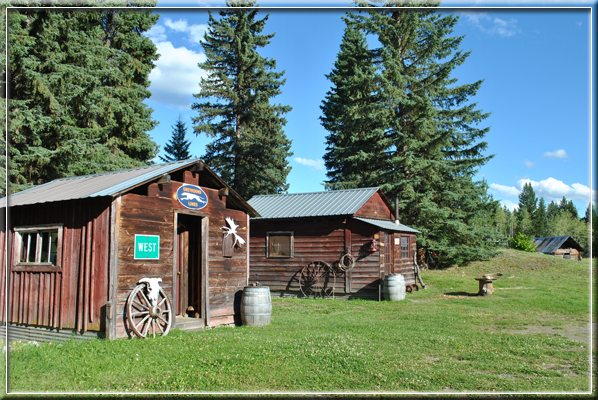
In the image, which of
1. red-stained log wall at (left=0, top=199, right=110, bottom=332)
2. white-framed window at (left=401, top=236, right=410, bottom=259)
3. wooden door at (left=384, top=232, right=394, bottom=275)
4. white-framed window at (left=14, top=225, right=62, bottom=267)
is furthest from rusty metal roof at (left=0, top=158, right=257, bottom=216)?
white-framed window at (left=401, top=236, right=410, bottom=259)

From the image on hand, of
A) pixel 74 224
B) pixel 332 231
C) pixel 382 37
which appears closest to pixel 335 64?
pixel 382 37

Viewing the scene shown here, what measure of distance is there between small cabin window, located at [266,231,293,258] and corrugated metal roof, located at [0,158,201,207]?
28.1ft

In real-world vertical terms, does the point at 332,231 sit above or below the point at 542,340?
above

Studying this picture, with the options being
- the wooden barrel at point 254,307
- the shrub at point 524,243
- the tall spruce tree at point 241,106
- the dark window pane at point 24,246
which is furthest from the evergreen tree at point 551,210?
the dark window pane at point 24,246

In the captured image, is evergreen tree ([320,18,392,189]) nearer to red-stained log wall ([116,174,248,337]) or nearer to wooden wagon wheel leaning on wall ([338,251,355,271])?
wooden wagon wheel leaning on wall ([338,251,355,271])

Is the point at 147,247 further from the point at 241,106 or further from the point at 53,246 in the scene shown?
the point at 241,106

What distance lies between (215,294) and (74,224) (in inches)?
147

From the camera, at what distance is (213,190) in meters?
11.6

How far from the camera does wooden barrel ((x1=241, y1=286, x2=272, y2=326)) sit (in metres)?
11.4

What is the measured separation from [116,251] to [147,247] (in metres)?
0.79

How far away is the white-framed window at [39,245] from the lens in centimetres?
984

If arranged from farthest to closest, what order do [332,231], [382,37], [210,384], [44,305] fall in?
[382,37], [332,231], [44,305], [210,384]

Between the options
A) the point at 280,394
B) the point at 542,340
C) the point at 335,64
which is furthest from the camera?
the point at 335,64

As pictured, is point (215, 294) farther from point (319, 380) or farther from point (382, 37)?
point (382, 37)
